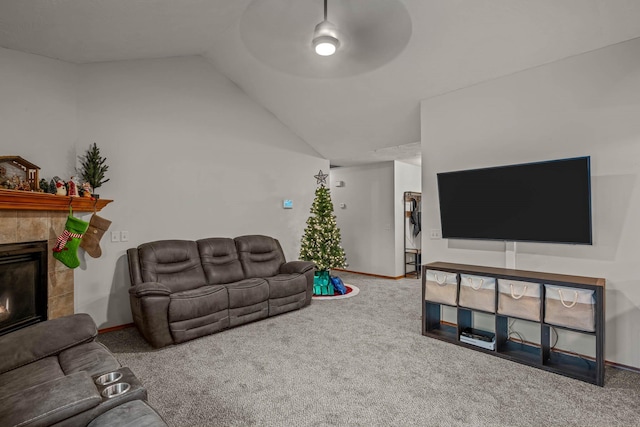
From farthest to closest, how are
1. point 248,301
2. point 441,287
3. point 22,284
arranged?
point 248,301 → point 441,287 → point 22,284

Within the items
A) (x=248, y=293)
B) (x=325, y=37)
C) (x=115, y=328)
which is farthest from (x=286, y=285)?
(x=325, y=37)

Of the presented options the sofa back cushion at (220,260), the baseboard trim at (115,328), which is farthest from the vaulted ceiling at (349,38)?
the baseboard trim at (115,328)

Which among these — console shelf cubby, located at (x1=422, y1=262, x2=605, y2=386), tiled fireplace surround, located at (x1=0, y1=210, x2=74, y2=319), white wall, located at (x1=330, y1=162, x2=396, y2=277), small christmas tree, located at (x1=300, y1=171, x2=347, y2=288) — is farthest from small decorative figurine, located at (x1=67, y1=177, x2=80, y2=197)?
white wall, located at (x1=330, y1=162, x2=396, y2=277)

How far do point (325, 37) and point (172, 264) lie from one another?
2.99 m

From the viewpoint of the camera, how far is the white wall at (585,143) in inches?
106

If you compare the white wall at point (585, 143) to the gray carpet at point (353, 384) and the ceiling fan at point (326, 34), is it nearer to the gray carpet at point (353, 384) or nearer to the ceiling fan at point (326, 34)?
the gray carpet at point (353, 384)

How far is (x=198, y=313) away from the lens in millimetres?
3377

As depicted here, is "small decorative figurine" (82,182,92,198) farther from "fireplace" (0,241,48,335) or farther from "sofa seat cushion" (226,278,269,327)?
"sofa seat cushion" (226,278,269,327)

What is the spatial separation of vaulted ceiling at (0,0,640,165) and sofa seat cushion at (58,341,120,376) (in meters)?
2.38

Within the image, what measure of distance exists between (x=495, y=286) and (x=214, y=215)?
3591 mm

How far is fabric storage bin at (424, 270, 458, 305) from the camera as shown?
3.27m

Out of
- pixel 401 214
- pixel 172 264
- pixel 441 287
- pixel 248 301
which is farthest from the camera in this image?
pixel 401 214

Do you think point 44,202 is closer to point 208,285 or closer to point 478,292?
point 208,285

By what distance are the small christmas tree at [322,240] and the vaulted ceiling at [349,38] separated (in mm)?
1596
